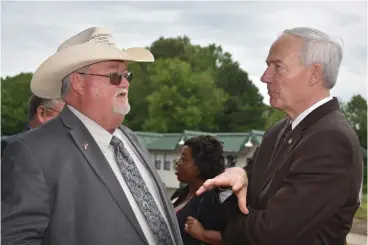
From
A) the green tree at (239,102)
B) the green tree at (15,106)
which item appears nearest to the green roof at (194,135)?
the green tree at (239,102)

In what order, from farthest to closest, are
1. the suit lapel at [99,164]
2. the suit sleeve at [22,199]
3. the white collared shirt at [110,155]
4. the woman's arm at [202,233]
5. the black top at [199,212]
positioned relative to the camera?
the black top at [199,212] < the woman's arm at [202,233] < the white collared shirt at [110,155] < the suit lapel at [99,164] < the suit sleeve at [22,199]

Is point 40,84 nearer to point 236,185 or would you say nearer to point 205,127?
point 236,185

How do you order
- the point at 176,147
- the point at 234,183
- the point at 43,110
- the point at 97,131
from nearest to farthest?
the point at 234,183, the point at 97,131, the point at 43,110, the point at 176,147

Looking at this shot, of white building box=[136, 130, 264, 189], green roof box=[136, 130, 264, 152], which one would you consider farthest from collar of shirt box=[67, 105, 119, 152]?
white building box=[136, 130, 264, 189]

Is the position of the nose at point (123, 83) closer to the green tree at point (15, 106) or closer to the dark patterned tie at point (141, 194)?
the dark patterned tie at point (141, 194)

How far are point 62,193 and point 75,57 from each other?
31.4 inches

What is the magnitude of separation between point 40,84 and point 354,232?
50.7 feet

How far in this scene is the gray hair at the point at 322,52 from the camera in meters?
2.43

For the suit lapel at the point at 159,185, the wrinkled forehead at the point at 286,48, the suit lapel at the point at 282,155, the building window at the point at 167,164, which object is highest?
the wrinkled forehead at the point at 286,48

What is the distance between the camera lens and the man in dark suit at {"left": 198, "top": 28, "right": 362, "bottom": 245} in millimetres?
2205

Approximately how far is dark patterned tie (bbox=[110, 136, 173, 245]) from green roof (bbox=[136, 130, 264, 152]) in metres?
25.1

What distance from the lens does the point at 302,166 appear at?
2250mm

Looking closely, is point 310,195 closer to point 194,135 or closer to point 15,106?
point 194,135

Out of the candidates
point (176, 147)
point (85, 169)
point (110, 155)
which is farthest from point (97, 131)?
point (176, 147)
